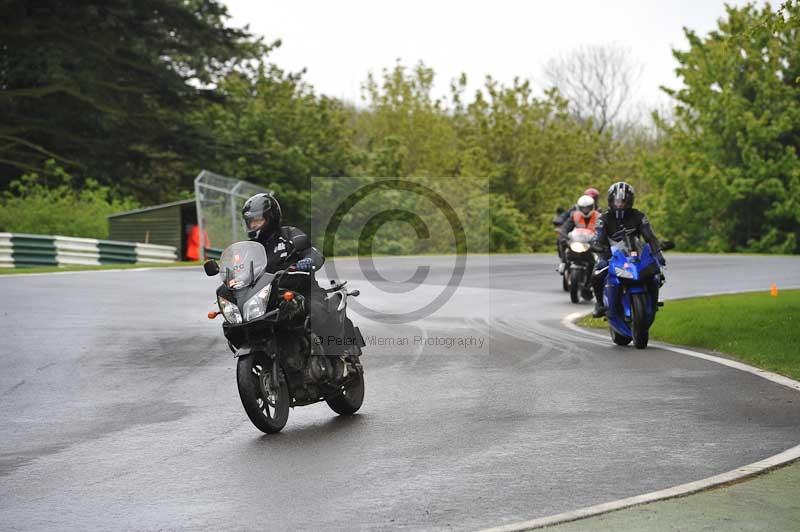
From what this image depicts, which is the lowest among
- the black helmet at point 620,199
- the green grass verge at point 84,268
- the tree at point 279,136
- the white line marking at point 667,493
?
the white line marking at point 667,493

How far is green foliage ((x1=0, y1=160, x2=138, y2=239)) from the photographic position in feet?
131

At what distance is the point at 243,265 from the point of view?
29.2 feet

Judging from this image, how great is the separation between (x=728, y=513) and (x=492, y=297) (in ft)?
56.9

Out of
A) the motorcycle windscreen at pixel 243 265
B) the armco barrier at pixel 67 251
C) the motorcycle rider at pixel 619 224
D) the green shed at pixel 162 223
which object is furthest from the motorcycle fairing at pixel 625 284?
the green shed at pixel 162 223

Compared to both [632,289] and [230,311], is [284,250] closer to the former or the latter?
[230,311]

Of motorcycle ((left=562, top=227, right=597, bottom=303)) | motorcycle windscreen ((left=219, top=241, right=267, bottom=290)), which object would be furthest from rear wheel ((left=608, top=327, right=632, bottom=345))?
motorcycle windscreen ((left=219, top=241, right=267, bottom=290))

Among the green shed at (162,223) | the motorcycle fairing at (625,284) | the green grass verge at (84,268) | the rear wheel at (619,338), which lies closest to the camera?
the motorcycle fairing at (625,284)

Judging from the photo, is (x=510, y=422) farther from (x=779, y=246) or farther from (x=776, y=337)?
(x=779, y=246)

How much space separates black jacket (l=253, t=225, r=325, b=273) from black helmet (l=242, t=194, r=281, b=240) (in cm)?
5

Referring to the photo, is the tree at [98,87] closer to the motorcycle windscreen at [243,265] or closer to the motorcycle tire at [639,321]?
the motorcycle tire at [639,321]

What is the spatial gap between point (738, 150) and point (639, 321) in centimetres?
4377

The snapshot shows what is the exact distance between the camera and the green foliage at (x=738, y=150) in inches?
2112

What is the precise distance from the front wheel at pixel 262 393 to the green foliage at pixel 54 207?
32.3m

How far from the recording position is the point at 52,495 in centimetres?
702
